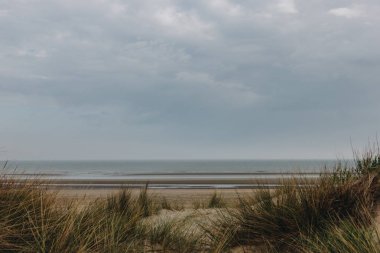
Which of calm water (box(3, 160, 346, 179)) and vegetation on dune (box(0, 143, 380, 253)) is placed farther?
calm water (box(3, 160, 346, 179))

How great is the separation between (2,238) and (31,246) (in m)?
0.33

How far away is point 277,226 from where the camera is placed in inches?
237

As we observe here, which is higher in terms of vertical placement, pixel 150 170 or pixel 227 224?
pixel 227 224

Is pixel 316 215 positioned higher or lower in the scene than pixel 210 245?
higher

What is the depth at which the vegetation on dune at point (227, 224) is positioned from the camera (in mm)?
4957

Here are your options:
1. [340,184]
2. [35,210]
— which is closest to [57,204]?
[35,210]

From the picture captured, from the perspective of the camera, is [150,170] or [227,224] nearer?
[227,224]

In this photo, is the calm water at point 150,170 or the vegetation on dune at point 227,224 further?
the calm water at point 150,170

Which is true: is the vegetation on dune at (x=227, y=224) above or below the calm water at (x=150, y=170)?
above

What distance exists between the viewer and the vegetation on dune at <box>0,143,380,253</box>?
496 centimetres

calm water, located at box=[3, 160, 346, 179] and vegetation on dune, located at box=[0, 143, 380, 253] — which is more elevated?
vegetation on dune, located at box=[0, 143, 380, 253]

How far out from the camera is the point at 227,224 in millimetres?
6586

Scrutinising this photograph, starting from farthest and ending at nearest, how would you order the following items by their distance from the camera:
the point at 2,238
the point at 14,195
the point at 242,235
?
the point at 242,235, the point at 14,195, the point at 2,238

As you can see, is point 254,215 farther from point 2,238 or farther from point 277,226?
point 2,238
